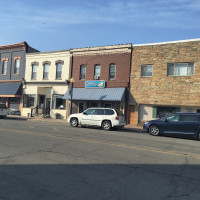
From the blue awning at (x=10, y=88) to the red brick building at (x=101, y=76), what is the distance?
7859 millimetres

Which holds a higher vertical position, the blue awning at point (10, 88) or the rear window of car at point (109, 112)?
the blue awning at point (10, 88)

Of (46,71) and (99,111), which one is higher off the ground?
(46,71)

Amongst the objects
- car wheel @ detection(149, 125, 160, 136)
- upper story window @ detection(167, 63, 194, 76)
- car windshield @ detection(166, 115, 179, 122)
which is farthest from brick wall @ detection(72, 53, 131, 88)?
car windshield @ detection(166, 115, 179, 122)

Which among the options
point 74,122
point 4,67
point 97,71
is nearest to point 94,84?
point 97,71

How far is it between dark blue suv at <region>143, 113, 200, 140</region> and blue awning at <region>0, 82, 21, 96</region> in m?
18.7

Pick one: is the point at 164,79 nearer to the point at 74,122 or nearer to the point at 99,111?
the point at 99,111

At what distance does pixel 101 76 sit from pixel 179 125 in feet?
35.1

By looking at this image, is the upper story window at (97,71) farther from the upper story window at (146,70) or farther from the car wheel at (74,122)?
the car wheel at (74,122)

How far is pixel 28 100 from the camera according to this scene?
25.2 meters

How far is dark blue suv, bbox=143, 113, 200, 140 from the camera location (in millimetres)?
11877

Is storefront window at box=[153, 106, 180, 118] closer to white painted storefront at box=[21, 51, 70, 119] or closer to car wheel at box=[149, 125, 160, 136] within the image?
car wheel at box=[149, 125, 160, 136]

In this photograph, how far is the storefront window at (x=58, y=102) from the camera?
→ 22969mm
